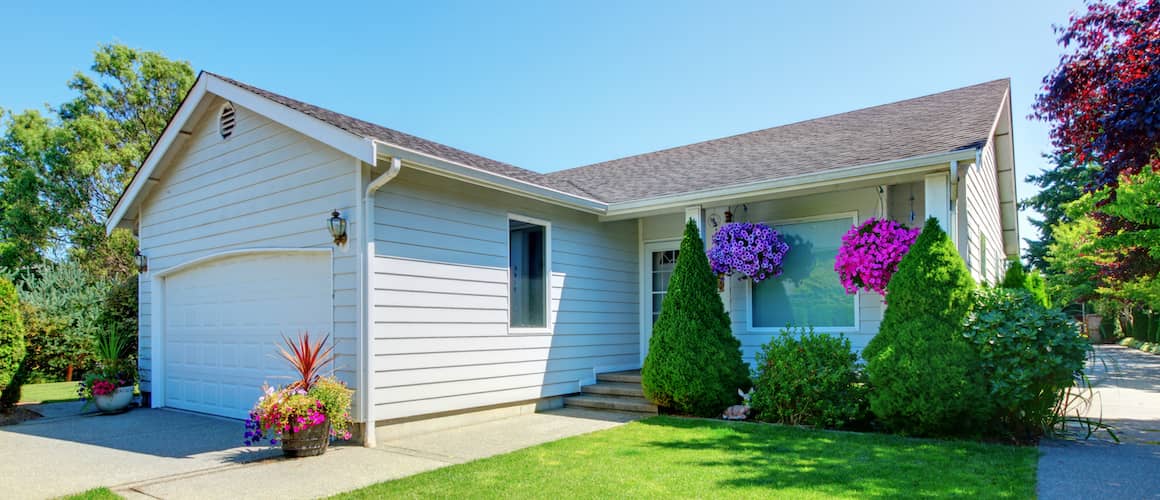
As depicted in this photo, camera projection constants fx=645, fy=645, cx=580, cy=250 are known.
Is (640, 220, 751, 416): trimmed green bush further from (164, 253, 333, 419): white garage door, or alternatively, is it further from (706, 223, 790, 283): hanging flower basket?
(164, 253, 333, 419): white garage door

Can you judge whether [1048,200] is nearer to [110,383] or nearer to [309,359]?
[309,359]

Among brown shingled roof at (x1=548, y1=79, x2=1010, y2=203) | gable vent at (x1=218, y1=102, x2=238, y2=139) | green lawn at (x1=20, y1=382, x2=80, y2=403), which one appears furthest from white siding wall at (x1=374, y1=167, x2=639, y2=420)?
green lawn at (x1=20, y1=382, x2=80, y2=403)

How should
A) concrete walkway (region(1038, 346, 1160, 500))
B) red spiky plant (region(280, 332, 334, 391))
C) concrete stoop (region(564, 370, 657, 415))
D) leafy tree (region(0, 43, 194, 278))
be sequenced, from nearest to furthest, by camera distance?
concrete walkway (region(1038, 346, 1160, 500)) < red spiky plant (region(280, 332, 334, 391)) < concrete stoop (region(564, 370, 657, 415)) < leafy tree (region(0, 43, 194, 278))

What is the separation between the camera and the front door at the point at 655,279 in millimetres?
9648

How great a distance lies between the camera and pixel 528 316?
26.3ft

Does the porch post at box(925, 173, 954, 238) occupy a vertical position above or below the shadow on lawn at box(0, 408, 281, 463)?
above

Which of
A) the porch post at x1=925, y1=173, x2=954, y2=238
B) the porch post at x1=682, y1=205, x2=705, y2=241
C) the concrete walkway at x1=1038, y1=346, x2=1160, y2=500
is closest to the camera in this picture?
the concrete walkway at x1=1038, y1=346, x2=1160, y2=500

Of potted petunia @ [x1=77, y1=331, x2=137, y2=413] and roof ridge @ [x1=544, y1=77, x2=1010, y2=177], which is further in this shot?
roof ridge @ [x1=544, y1=77, x2=1010, y2=177]

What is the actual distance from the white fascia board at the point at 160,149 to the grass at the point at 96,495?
16.4 feet

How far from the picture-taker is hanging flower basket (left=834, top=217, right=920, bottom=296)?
678 centimetres

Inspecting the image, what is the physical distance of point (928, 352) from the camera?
5684 mm

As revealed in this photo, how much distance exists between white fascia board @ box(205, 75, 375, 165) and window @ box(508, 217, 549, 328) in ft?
7.68

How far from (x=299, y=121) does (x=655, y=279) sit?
5441 mm

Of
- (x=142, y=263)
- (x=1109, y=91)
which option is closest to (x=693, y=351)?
(x=1109, y=91)
